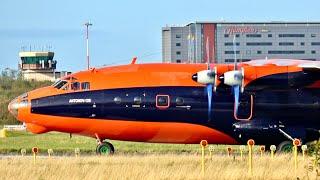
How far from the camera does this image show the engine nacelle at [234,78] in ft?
96.8

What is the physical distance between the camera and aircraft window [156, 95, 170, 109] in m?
30.3

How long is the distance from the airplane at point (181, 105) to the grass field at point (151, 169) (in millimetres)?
4950

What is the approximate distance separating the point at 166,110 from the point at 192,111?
1085 millimetres

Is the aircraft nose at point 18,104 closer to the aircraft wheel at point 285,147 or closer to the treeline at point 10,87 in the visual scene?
the aircraft wheel at point 285,147

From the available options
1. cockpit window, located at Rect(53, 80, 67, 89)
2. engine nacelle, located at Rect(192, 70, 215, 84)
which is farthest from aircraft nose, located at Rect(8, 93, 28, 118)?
engine nacelle, located at Rect(192, 70, 215, 84)

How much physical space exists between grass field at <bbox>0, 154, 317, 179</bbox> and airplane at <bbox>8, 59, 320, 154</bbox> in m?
4.95

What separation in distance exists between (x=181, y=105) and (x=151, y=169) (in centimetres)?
862

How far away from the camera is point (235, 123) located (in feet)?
101

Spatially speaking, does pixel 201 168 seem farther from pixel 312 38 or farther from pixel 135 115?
pixel 312 38

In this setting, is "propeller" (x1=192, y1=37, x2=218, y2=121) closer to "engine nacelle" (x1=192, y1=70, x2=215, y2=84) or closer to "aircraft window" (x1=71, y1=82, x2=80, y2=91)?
"engine nacelle" (x1=192, y1=70, x2=215, y2=84)

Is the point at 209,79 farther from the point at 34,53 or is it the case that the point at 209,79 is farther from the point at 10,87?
the point at 34,53

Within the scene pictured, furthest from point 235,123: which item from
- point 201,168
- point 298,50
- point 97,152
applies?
point 298,50

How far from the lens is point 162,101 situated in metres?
30.3

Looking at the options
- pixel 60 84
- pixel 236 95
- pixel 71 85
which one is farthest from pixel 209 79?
pixel 60 84
